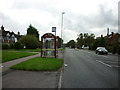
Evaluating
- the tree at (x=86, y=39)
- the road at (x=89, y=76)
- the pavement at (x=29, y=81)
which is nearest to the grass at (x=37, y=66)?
the road at (x=89, y=76)

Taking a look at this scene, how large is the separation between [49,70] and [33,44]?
38.9 metres

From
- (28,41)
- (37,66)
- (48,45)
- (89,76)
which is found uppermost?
(28,41)

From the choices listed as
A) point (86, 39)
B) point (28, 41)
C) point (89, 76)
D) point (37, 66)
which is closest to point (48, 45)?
point (37, 66)

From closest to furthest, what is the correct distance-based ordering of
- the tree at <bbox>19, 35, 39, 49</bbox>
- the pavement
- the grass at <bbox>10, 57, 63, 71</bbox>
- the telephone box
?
the pavement, the grass at <bbox>10, 57, 63, 71</bbox>, the telephone box, the tree at <bbox>19, 35, 39, 49</bbox>

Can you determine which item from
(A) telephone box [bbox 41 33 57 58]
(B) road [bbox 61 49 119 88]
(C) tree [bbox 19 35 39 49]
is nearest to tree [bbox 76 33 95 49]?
(C) tree [bbox 19 35 39 49]

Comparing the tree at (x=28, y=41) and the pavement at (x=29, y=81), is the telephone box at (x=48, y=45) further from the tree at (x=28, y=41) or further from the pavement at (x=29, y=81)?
the tree at (x=28, y=41)

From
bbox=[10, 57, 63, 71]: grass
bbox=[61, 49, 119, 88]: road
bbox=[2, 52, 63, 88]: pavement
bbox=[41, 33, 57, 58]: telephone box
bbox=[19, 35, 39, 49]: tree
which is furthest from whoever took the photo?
bbox=[19, 35, 39, 49]: tree

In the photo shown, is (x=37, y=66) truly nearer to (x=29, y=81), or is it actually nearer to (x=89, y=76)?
(x=29, y=81)

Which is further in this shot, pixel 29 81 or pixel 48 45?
pixel 48 45

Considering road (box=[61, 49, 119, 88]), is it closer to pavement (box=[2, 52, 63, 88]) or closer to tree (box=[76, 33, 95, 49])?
pavement (box=[2, 52, 63, 88])

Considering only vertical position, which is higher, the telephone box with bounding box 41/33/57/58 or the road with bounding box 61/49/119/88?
the telephone box with bounding box 41/33/57/58

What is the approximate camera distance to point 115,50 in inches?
1383

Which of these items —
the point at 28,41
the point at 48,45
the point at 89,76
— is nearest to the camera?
the point at 89,76

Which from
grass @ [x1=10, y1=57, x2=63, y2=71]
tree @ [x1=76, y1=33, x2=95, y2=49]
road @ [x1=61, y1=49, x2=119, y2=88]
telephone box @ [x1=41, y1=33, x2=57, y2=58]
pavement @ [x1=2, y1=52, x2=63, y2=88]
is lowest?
road @ [x1=61, y1=49, x2=119, y2=88]
